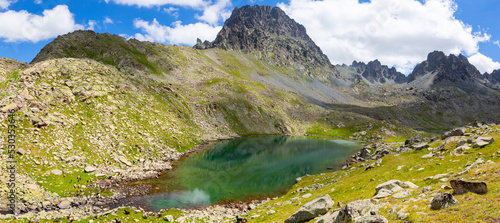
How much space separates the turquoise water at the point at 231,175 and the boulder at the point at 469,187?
3639cm

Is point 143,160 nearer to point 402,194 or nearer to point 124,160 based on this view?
point 124,160

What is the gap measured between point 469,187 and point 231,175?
176ft

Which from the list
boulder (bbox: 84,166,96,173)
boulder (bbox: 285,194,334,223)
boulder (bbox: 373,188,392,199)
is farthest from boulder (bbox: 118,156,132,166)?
boulder (bbox: 373,188,392,199)

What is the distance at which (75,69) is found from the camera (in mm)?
82938

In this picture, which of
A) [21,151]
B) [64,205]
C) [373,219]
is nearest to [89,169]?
[21,151]

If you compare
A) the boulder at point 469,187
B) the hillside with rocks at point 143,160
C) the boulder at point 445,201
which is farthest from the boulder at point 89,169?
the boulder at point 469,187

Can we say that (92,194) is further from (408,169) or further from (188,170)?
(408,169)

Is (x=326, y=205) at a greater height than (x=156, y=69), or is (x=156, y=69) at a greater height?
(x=156, y=69)

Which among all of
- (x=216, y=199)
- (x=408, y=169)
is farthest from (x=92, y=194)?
(x=408, y=169)

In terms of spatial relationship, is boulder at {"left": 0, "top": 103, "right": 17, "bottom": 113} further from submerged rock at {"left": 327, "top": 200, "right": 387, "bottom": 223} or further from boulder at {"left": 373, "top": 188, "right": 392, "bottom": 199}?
boulder at {"left": 373, "top": 188, "right": 392, "bottom": 199}

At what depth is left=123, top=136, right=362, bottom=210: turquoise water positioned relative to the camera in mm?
46625

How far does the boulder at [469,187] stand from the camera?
659 inches

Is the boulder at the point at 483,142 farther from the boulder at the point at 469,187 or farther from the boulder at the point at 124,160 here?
the boulder at the point at 124,160

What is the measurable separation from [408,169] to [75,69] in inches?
4130
